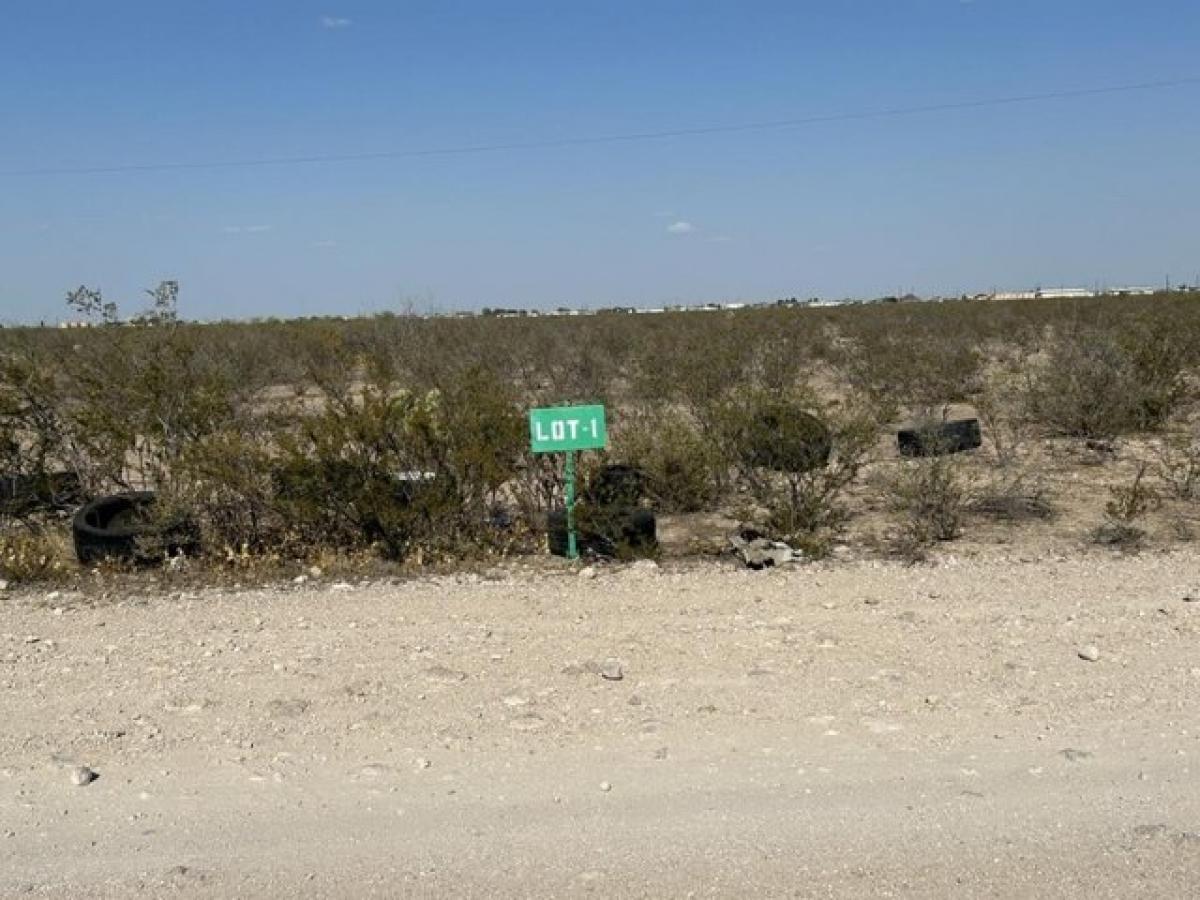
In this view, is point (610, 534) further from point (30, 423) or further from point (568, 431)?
point (30, 423)

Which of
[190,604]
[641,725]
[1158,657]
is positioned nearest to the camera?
[641,725]

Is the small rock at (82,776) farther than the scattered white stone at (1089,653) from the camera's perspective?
No

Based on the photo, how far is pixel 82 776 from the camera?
4.21 m

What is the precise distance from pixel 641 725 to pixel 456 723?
2.54 feet

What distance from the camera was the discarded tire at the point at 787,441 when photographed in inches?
342

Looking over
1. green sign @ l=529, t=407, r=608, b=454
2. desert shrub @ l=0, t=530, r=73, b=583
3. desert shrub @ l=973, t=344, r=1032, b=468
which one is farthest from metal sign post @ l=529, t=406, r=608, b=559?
desert shrub @ l=973, t=344, r=1032, b=468

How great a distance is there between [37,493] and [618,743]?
7229 mm

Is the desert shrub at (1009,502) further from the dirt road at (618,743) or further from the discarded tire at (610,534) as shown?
the discarded tire at (610,534)

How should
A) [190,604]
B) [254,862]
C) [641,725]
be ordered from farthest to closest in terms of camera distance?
[190,604] → [641,725] → [254,862]

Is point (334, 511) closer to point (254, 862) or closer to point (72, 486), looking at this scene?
point (72, 486)

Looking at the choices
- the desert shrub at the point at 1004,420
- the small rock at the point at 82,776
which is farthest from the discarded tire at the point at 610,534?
the small rock at the point at 82,776

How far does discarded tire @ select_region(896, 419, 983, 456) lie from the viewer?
9.77m

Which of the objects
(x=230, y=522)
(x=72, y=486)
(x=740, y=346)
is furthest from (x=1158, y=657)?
(x=740, y=346)

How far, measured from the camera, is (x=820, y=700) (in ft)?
15.9
